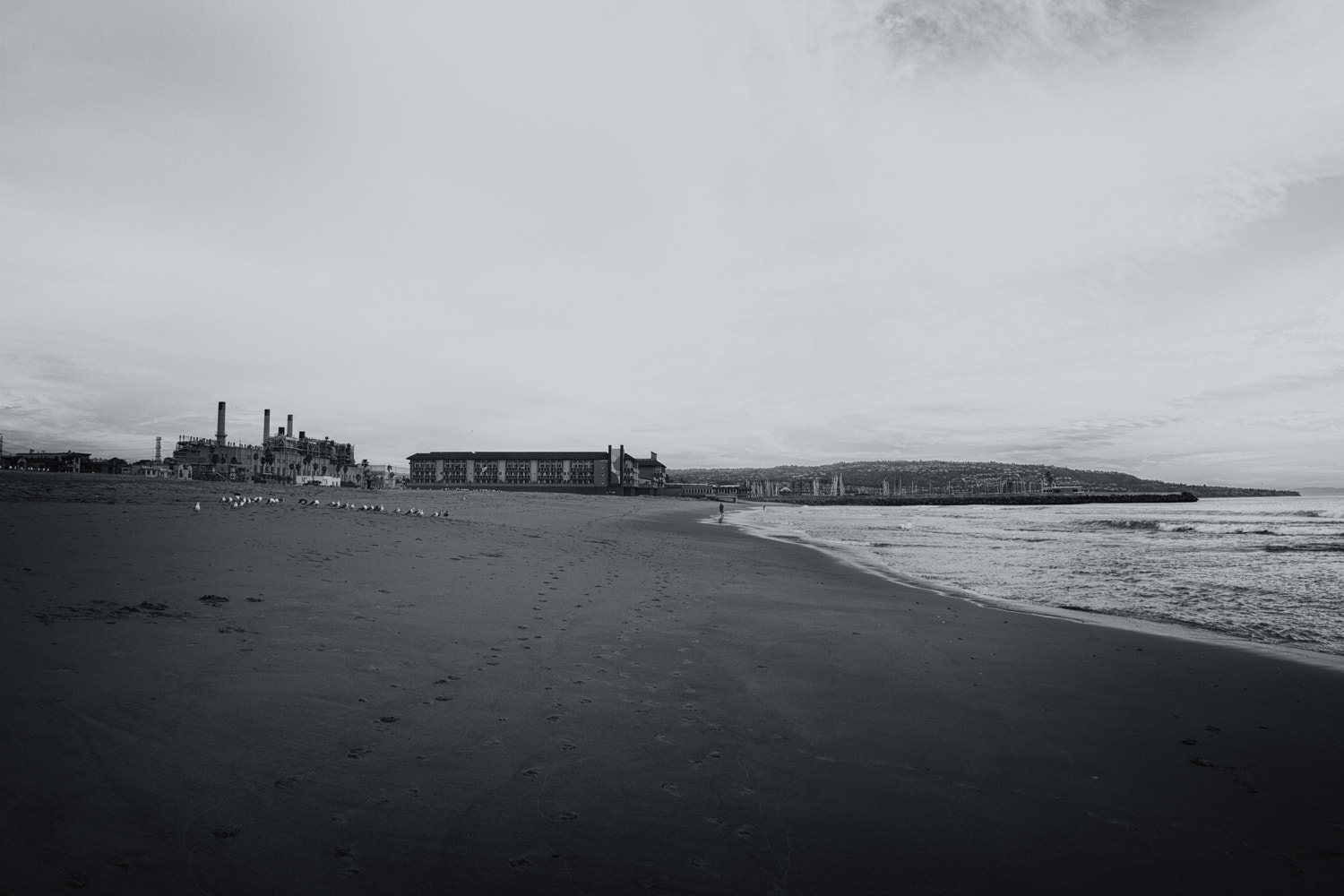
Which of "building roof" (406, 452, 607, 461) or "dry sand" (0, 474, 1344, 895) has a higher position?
"building roof" (406, 452, 607, 461)

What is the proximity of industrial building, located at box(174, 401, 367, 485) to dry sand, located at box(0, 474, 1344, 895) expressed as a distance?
85.5 meters

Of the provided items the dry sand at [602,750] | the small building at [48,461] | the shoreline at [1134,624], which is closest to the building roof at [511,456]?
the small building at [48,461]

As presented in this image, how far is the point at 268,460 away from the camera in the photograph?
4060 inches

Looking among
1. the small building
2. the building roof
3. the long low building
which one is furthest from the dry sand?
the building roof

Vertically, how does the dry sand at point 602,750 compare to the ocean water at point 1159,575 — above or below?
above

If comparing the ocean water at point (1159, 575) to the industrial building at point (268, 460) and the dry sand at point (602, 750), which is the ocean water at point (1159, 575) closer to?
the dry sand at point (602, 750)

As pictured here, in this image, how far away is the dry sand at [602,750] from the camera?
3.17m

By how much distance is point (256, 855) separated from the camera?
2971 millimetres

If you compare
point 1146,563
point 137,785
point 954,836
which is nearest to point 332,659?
point 137,785

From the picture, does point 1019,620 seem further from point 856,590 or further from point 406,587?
point 406,587

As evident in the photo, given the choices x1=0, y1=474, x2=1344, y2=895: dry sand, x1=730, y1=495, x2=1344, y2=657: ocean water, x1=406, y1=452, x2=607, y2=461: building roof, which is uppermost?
x1=406, y1=452, x2=607, y2=461: building roof

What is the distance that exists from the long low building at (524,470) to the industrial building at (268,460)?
19821 mm

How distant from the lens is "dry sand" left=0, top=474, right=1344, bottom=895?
125 inches

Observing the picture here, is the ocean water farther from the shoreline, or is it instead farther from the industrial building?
the industrial building
